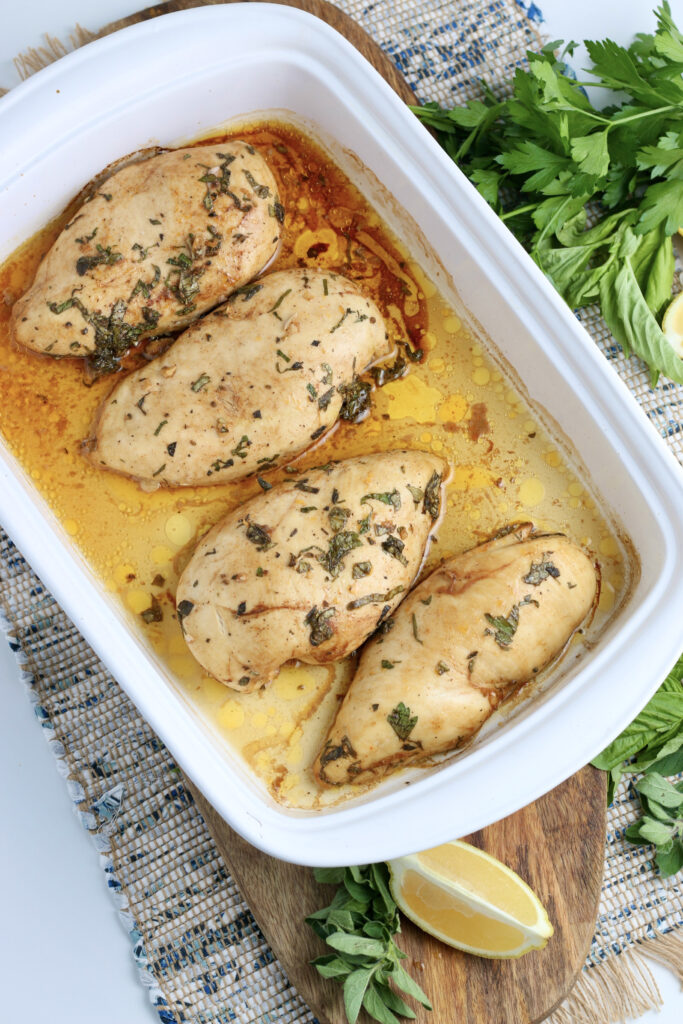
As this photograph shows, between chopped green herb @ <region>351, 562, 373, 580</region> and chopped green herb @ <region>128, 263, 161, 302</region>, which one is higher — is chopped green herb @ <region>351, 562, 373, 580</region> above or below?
below

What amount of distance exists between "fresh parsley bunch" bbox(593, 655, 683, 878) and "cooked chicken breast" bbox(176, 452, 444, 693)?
2.32ft

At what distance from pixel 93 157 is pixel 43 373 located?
1.65ft

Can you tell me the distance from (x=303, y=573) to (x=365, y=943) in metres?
0.83

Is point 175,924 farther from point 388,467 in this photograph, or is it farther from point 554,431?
point 554,431

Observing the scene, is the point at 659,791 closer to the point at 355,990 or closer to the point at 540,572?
the point at 540,572

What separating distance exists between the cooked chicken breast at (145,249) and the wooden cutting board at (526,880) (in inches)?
18.0

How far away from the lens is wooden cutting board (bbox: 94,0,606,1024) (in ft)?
6.34

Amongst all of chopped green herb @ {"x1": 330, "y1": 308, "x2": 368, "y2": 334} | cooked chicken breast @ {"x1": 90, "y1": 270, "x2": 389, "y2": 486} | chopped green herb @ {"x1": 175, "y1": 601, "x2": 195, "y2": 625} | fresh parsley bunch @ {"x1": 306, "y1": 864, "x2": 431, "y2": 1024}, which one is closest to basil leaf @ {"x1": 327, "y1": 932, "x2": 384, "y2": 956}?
fresh parsley bunch @ {"x1": 306, "y1": 864, "x2": 431, "y2": 1024}

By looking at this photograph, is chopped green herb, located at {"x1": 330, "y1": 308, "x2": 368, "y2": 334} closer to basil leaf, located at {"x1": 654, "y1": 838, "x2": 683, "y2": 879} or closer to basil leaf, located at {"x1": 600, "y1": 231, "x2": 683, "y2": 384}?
basil leaf, located at {"x1": 600, "y1": 231, "x2": 683, "y2": 384}

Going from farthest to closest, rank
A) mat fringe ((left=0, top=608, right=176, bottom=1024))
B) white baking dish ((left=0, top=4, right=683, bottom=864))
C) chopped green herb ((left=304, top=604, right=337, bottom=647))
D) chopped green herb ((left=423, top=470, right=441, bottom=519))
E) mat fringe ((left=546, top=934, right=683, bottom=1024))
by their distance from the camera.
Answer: mat fringe ((left=546, top=934, right=683, bottom=1024)) < mat fringe ((left=0, top=608, right=176, bottom=1024)) < chopped green herb ((left=423, top=470, right=441, bottom=519)) < chopped green herb ((left=304, top=604, right=337, bottom=647)) < white baking dish ((left=0, top=4, right=683, bottom=864))

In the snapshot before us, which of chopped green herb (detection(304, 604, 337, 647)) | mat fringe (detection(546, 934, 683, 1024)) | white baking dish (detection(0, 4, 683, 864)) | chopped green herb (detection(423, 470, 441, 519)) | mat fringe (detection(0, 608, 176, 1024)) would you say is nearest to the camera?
white baking dish (detection(0, 4, 683, 864))

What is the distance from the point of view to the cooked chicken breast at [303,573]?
1.78m

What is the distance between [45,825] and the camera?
6.98 ft

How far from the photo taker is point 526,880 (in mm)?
1960
